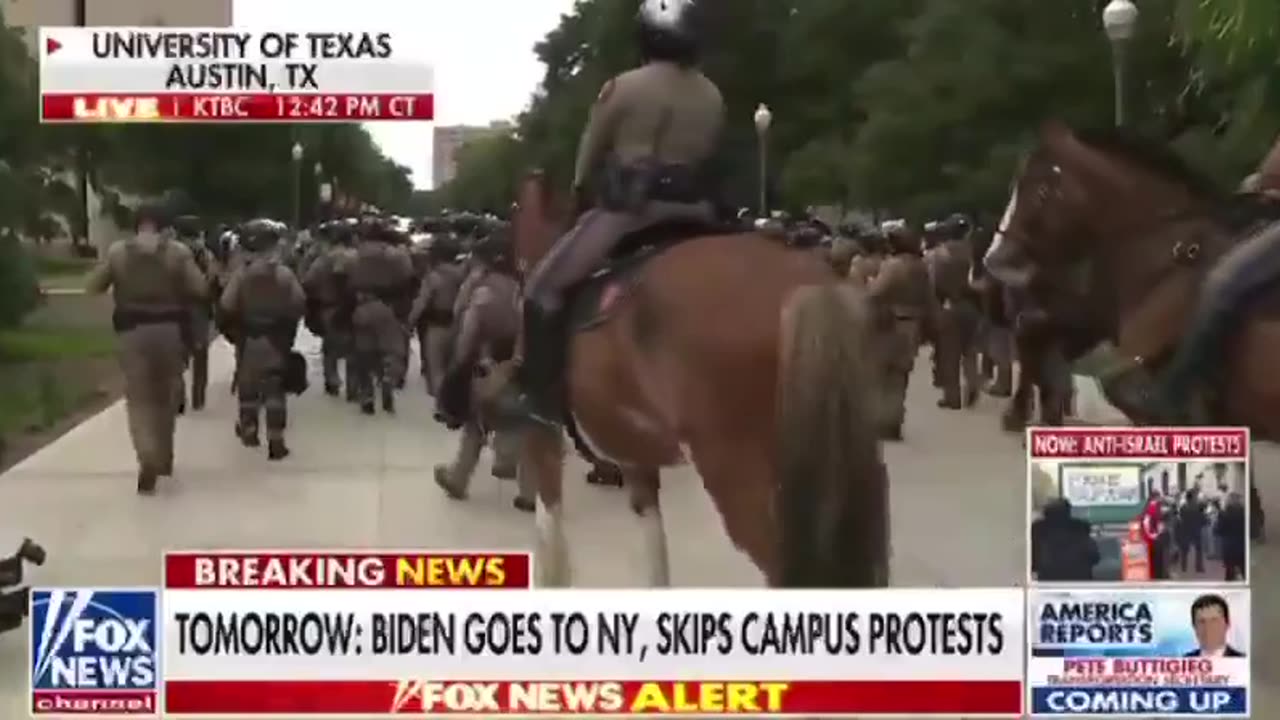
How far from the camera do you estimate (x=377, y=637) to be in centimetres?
328

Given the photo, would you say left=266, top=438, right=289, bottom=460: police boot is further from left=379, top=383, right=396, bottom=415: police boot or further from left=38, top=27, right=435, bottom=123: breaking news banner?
left=38, top=27, right=435, bottom=123: breaking news banner

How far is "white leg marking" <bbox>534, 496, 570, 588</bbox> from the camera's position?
360cm

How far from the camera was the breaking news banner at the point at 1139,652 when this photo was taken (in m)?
3.38

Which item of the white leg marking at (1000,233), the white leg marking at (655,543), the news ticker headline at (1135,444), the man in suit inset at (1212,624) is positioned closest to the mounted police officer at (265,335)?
the white leg marking at (655,543)

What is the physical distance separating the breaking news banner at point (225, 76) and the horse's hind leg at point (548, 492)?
2.62 ft

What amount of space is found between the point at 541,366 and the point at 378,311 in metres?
0.89

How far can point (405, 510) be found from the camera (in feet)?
13.1

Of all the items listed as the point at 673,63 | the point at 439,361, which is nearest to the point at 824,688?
the point at 673,63

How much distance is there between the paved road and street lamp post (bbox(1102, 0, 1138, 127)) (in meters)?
0.58

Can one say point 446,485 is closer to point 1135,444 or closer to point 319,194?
point 319,194

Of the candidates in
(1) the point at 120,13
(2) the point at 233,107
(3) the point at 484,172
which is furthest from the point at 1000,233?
(1) the point at 120,13

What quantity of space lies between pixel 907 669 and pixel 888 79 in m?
1.05

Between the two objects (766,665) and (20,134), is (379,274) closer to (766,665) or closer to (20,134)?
(20,134)

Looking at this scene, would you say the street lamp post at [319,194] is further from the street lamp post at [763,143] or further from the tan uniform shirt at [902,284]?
the tan uniform shirt at [902,284]
